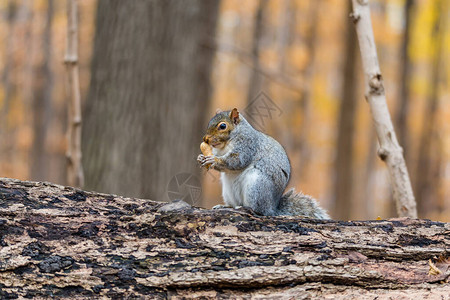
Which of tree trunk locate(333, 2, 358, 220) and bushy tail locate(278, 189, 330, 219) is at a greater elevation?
tree trunk locate(333, 2, 358, 220)

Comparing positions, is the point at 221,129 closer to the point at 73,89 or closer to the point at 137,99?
the point at 73,89

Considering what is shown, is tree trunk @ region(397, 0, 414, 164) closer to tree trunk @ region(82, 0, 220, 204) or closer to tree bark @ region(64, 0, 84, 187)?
tree trunk @ region(82, 0, 220, 204)

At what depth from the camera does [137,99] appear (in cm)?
445

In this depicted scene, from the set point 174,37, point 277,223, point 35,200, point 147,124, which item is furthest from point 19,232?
point 174,37

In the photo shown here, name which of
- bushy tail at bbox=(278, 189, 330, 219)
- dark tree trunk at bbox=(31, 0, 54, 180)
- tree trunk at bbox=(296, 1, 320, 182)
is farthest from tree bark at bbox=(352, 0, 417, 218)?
dark tree trunk at bbox=(31, 0, 54, 180)

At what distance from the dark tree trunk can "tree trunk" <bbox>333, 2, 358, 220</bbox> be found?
10.1 m

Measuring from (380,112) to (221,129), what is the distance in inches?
39.7

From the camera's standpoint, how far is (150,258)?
2.08 metres

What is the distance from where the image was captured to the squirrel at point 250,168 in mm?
2578

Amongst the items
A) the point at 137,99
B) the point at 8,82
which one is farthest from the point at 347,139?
the point at 8,82

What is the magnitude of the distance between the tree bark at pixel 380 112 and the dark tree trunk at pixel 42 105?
13.5 metres

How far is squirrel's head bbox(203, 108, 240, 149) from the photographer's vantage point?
2756 mm

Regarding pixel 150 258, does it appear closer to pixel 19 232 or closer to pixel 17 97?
pixel 19 232

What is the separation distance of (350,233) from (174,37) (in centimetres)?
295
